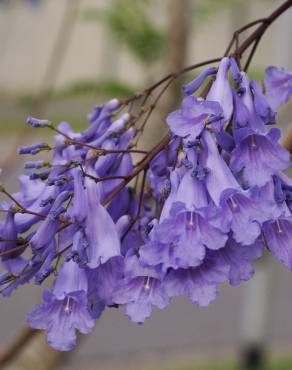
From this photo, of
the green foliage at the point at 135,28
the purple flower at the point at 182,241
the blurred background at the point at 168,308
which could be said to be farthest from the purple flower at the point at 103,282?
the green foliage at the point at 135,28

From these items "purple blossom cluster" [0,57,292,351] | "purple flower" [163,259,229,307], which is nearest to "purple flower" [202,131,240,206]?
"purple blossom cluster" [0,57,292,351]

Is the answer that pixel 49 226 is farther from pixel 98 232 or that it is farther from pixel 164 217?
pixel 164 217

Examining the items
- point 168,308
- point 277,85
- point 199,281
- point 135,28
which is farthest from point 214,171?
point 168,308

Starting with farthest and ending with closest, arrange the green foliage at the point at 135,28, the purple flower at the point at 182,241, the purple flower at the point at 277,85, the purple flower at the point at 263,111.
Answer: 1. the green foliage at the point at 135,28
2. the purple flower at the point at 277,85
3. the purple flower at the point at 263,111
4. the purple flower at the point at 182,241

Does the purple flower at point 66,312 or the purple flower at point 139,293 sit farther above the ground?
the purple flower at point 139,293

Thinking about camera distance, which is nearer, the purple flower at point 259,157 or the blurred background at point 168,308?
the purple flower at point 259,157

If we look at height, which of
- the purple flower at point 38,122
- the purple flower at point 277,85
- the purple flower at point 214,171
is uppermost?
the purple flower at point 277,85

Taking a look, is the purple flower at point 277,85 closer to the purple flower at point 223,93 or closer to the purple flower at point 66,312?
the purple flower at point 223,93
